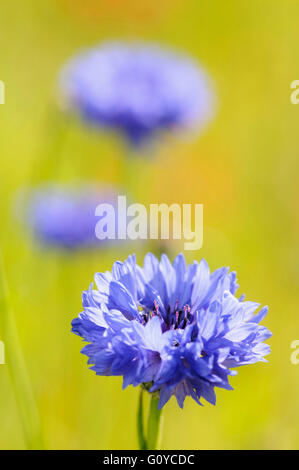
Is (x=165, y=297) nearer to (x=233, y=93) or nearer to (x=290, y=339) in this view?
(x=290, y=339)

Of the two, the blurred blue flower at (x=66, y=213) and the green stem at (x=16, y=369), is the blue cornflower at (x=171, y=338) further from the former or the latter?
the blurred blue flower at (x=66, y=213)

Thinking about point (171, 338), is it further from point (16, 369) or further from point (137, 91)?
point (137, 91)

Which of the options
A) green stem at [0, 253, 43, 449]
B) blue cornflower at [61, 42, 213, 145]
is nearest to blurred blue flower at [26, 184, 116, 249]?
blue cornflower at [61, 42, 213, 145]

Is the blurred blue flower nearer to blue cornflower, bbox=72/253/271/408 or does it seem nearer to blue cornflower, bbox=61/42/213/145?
blue cornflower, bbox=61/42/213/145

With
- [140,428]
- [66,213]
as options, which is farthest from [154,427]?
[66,213]

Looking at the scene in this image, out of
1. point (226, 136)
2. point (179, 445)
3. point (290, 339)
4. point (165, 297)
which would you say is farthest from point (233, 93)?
point (165, 297)
